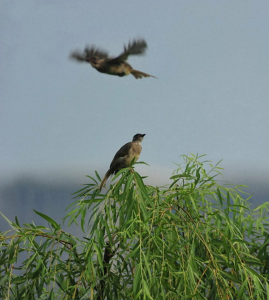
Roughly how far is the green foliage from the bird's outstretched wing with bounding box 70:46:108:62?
0.78 metres

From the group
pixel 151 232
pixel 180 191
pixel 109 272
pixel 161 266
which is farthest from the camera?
pixel 180 191

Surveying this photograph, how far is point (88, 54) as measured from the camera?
2979 millimetres

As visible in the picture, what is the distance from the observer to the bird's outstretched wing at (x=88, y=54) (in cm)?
295

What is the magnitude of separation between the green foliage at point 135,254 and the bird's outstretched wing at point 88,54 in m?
0.78

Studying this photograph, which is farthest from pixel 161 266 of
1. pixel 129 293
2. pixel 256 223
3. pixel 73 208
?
pixel 256 223

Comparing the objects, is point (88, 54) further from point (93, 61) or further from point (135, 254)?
point (135, 254)

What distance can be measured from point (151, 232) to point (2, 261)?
83 centimetres

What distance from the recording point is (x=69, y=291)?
8.68 ft

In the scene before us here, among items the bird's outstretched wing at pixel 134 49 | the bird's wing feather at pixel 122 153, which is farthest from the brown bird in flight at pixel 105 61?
the bird's wing feather at pixel 122 153

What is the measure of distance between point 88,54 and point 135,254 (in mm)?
1286

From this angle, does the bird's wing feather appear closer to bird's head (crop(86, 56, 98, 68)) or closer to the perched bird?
the perched bird

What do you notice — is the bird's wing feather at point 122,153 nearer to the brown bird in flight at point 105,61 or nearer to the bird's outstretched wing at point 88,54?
the brown bird in flight at point 105,61

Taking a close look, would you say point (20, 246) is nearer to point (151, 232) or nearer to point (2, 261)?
point (2, 261)

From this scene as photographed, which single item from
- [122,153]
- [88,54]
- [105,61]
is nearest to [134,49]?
[105,61]
